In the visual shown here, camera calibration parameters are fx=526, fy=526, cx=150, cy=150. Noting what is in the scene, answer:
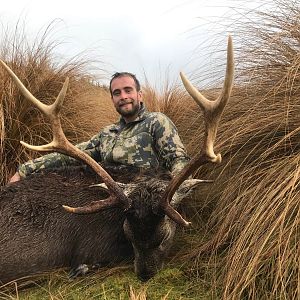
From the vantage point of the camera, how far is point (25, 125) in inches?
267

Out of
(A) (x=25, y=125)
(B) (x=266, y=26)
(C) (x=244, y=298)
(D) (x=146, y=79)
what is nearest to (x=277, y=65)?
(B) (x=266, y=26)

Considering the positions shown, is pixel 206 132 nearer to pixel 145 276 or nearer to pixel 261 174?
pixel 261 174

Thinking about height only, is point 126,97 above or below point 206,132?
above

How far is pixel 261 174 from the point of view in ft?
13.8

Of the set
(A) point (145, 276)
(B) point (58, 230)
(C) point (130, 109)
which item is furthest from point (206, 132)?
(C) point (130, 109)

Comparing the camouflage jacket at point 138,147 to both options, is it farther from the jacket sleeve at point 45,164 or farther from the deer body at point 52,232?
the deer body at point 52,232

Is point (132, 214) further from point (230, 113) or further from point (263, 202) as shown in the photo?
point (230, 113)

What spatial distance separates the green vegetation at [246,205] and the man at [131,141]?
0.28 metres

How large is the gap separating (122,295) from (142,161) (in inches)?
69.7

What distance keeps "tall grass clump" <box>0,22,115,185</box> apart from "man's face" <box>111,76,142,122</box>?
1.43m

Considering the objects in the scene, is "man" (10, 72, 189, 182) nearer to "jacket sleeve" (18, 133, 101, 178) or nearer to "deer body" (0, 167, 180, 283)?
"jacket sleeve" (18, 133, 101, 178)

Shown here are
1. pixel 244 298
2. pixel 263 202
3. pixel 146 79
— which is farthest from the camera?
pixel 146 79

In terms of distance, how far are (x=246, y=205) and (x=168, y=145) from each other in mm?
1409

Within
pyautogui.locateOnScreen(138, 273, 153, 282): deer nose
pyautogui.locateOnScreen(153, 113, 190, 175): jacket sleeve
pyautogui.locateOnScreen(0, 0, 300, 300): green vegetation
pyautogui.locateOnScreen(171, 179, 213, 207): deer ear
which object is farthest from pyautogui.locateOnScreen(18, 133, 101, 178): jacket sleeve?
pyautogui.locateOnScreen(138, 273, 153, 282): deer nose
